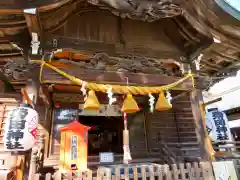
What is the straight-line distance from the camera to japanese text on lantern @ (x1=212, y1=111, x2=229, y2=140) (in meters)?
6.71

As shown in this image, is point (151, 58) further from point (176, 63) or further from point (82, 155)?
point (82, 155)

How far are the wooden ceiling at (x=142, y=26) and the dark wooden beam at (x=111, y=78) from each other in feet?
2.45

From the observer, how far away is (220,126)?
6.76 m

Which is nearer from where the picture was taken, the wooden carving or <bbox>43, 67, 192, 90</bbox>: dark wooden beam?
<bbox>43, 67, 192, 90</bbox>: dark wooden beam

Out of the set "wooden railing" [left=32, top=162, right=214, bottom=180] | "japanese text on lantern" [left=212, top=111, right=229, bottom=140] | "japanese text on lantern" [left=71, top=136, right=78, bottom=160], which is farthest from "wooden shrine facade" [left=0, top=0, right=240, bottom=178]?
"japanese text on lantern" [left=71, top=136, right=78, bottom=160]

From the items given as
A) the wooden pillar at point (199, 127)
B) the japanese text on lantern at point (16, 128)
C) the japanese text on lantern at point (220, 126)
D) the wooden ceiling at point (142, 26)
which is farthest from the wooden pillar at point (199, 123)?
the japanese text on lantern at point (16, 128)

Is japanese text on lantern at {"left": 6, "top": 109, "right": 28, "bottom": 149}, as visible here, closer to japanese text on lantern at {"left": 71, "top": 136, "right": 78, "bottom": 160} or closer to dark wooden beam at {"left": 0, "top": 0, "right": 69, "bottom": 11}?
japanese text on lantern at {"left": 71, "top": 136, "right": 78, "bottom": 160}

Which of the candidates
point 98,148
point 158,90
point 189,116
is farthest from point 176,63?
point 98,148

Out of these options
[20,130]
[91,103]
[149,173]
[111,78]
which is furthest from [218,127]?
[20,130]

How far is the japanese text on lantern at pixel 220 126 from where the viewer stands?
6707 mm

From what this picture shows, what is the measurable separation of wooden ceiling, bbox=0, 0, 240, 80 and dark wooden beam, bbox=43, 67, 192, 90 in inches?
29.4

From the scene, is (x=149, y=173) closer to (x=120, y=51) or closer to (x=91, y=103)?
(x=91, y=103)

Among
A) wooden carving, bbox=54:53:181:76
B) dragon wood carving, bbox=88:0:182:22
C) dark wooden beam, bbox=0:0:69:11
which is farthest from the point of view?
wooden carving, bbox=54:53:181:76

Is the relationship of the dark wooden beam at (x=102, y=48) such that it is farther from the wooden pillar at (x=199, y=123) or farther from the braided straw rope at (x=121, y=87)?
the wooden pillar at (x=199, y=123)
